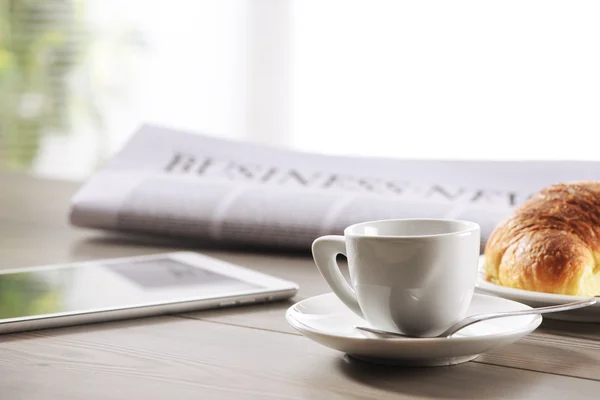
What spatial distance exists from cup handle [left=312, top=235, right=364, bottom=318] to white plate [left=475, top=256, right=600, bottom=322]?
0.46ft

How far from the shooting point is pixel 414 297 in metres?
0.54

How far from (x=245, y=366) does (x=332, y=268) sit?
9 cm

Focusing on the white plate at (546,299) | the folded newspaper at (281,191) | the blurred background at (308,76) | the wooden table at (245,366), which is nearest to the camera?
the wooden table at (245,366)

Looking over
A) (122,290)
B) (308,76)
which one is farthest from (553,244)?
(308,76)

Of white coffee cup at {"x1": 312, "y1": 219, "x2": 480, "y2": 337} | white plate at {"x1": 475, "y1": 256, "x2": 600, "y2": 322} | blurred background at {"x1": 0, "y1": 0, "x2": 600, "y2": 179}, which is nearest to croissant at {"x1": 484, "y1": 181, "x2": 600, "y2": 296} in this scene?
white plate at {"x1": 475, "y1": 256, "x2": 600, "y2": 322}

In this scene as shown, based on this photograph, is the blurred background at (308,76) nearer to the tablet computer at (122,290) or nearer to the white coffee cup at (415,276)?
the tablet computer at (122,290)

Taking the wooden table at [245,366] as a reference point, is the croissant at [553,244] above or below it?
above

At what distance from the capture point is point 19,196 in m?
1.60

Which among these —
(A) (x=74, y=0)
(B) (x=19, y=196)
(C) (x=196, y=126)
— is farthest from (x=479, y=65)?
(A) (x=74, y=0)

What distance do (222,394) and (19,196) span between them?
1197 mm

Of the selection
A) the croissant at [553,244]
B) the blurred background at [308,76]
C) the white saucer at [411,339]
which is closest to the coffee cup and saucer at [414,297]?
the white saucer at [411,339]

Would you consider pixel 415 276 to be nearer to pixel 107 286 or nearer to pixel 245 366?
pixel 245 366

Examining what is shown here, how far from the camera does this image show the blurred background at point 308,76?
7.85 feet

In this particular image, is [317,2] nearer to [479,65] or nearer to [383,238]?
[479,65]
